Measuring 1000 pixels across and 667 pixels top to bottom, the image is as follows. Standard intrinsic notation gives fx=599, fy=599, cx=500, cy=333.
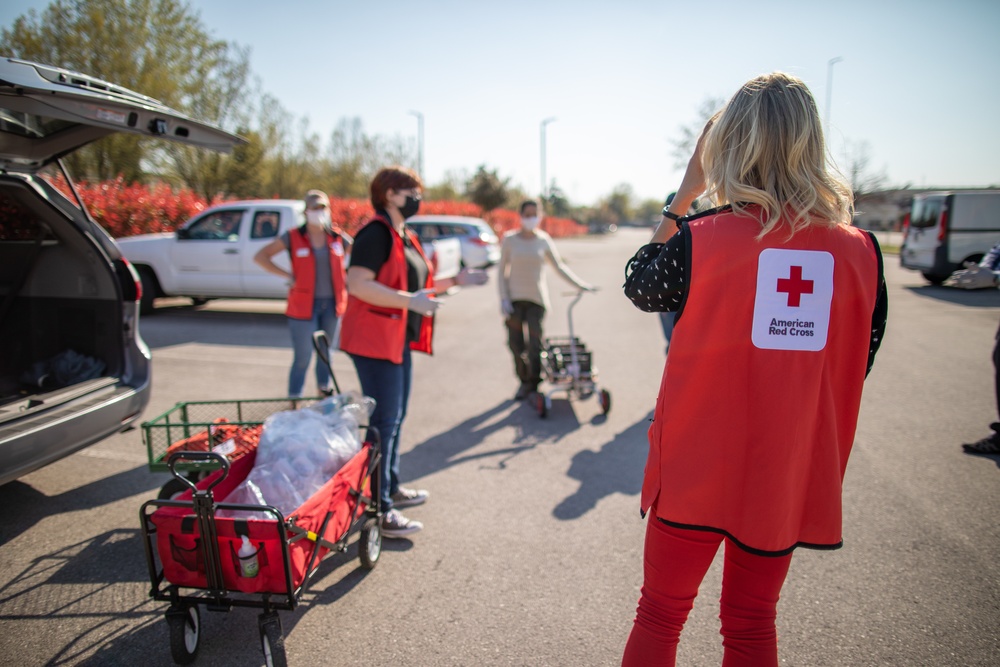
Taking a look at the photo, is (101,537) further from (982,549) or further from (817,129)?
(982,549)

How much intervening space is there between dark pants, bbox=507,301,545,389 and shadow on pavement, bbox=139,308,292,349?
12.3 ft

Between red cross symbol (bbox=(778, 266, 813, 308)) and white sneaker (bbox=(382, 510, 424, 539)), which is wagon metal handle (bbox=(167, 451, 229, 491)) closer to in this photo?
white sneaker (bbox=(382, 510, 424, 539))

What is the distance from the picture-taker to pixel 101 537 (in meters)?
3.28

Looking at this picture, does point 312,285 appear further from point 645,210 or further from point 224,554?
point 645,210

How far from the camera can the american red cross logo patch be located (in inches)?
58.0

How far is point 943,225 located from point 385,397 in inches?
→ 663

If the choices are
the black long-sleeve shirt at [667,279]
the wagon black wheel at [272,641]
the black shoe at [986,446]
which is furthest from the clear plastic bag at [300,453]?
the black shoe at [986,446]

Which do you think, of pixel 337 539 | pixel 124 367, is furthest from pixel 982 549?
pixel 124 367

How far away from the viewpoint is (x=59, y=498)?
147 inches

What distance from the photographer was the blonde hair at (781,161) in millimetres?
1497

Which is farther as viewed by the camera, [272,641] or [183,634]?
[183,634]

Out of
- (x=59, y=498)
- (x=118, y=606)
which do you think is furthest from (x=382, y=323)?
(x=59, y=498)

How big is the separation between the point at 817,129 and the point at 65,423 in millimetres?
3702

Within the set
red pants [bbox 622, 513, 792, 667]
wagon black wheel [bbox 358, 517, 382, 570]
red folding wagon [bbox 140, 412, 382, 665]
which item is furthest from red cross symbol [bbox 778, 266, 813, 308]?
wagon black wheel [bbox 358, 517, 382, 570]
